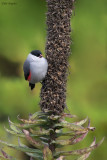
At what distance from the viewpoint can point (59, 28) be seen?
192cm

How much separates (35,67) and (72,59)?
1.54m

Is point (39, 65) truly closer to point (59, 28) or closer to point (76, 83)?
point (59, 28)

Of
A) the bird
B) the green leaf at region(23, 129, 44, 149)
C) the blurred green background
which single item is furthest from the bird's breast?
the blurred green background

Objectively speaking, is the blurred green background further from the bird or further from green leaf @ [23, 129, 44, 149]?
green leaf @ [23, 129, 44, 149]

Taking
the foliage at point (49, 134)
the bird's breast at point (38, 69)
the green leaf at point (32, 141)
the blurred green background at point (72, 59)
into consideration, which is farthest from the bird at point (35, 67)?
the blurred green background at point (72, 59)

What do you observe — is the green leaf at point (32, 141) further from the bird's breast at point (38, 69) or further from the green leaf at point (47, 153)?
the bird's breast at point (38, 69)

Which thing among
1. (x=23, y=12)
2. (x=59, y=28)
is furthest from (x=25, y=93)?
(x=59, y=28)

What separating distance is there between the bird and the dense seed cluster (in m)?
0.06

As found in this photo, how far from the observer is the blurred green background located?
3684mm

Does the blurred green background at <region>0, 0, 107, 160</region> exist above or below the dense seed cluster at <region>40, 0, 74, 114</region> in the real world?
below

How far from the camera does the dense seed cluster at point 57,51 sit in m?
1.93

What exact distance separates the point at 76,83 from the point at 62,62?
5.78 feet

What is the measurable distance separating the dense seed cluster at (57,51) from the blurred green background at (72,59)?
1653 mm

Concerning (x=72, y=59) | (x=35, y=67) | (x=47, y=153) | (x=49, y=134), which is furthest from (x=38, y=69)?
(x=72, y=59)
